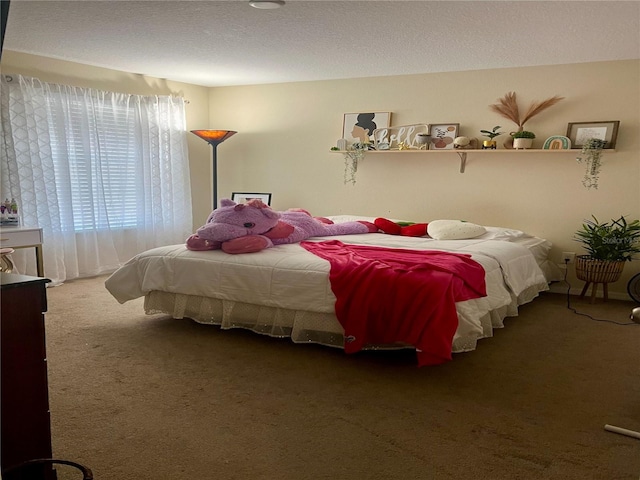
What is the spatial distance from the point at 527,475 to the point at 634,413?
0.84 metres

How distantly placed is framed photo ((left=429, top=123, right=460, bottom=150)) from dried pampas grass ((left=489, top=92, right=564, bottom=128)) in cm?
40

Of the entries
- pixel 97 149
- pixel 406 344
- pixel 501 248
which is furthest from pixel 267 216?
pixel 97 149

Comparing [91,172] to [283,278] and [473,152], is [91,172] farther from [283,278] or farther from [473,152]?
[473,152]

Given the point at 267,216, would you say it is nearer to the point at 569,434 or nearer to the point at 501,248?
the point at 501,248

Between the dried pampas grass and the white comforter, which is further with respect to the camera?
the dried pampas grass

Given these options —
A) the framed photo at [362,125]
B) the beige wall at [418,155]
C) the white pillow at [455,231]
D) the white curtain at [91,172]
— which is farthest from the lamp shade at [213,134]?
the white pillow at [455,231]

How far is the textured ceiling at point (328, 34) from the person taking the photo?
3.31m

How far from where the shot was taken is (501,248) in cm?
389

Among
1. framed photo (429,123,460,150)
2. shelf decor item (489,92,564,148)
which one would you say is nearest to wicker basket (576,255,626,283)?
shelf decor item (489,92,564,148)

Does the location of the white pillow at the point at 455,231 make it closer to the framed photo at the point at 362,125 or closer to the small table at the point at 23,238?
the framed photo at the point at 362,125

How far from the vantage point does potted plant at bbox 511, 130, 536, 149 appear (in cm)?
473

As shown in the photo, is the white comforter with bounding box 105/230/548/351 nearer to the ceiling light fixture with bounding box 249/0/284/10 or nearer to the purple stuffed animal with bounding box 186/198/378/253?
the purple stuffed animal with bounding box 186/198/378/253

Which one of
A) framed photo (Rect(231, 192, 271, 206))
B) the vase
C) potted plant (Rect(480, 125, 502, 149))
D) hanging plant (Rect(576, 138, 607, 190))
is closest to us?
hanging plant (Rect(576, 138, 607, 190))

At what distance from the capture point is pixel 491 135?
16.2ft
